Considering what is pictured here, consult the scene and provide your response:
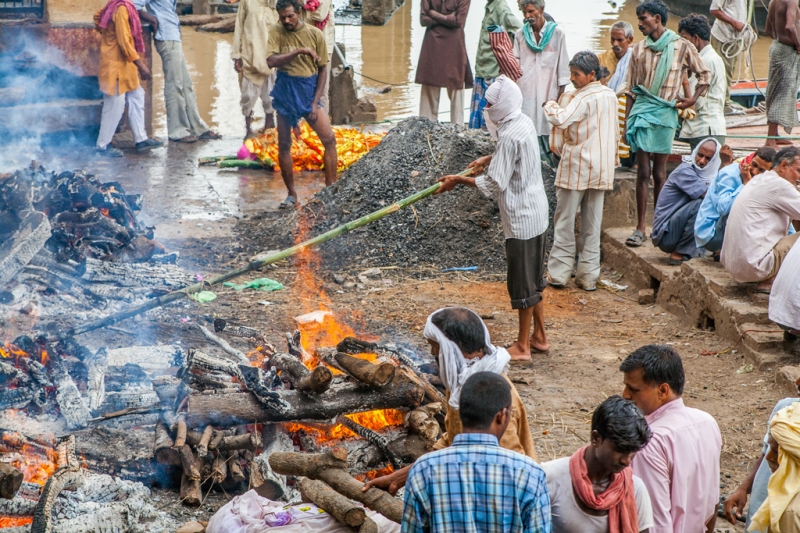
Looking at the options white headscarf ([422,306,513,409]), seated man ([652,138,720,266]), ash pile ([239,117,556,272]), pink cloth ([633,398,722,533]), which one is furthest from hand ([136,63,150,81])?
pink cloth ([633,398,722,533])

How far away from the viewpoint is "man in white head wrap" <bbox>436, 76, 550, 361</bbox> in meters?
6.18

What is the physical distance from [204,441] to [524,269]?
276 cm

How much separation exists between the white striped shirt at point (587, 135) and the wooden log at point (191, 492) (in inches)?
177

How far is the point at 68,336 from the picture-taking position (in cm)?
605

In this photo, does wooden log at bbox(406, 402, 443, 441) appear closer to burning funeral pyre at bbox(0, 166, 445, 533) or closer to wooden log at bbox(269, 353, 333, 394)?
burning funeral pyre at bbox(0, 166, 445, 533)

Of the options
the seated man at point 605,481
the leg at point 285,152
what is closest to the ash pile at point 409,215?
the leg at point 285,152

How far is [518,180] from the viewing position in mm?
6328

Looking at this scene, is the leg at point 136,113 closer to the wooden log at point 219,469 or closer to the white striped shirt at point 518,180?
the white striped shirt at point 518,180

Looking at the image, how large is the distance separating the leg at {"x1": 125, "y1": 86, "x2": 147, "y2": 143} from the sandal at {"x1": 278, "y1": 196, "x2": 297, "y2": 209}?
3216 mm

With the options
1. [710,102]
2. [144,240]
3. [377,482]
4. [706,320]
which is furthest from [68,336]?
[710,102]

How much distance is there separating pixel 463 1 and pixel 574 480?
946 cm

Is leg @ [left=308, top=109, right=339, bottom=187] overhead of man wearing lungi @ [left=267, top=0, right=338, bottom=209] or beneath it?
beneath

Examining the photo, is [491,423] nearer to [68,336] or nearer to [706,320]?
[68,336]

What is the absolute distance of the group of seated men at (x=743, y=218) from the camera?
6223 millimetres
